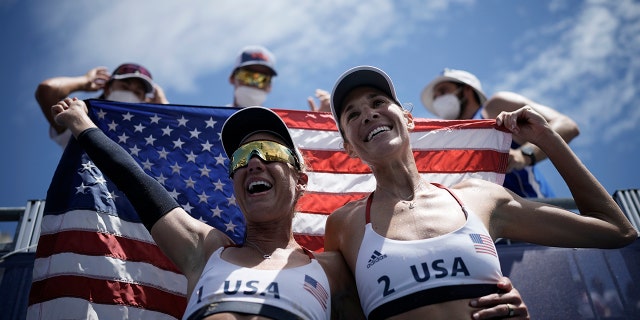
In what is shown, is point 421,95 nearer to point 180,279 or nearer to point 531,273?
point 531,273

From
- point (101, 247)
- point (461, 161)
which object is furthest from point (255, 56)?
point (101, 247)

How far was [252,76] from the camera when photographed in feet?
22.9

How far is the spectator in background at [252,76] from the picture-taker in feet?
22.5

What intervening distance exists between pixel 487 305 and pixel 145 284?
299 centimetres

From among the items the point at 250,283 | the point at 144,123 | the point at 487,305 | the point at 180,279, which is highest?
the point at 144,123

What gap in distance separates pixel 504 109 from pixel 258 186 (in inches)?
160

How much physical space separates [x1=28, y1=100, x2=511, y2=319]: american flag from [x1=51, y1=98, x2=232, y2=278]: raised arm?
1035 millimetres

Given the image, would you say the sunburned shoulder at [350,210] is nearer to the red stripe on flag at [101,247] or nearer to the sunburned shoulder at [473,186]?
the sunburned shoulder at [473,186]

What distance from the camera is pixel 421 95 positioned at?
7.37m

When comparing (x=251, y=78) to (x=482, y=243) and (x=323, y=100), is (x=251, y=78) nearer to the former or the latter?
(x=323, y=100)

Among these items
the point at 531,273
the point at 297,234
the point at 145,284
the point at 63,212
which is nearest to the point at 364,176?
the point at 297,234

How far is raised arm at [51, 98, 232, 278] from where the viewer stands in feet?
10.1

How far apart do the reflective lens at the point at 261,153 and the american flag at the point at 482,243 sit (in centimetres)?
147

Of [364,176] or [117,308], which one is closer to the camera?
[117,308]
